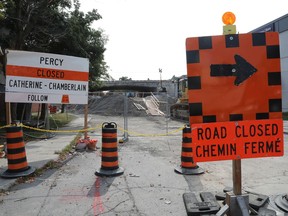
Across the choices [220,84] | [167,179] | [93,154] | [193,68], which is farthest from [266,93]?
[93,154]

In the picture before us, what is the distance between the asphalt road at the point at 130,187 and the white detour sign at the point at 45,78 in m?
2.28

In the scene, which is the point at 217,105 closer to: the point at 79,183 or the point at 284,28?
the point at 79,183

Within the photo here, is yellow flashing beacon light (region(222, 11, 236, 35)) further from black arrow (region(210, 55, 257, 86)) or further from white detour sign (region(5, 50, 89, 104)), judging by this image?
white detour sign (region(5, 50, 89, 104))

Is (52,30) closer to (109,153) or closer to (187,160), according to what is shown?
(109,153)

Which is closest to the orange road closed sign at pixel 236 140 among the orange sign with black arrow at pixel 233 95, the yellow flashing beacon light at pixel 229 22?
the orange sign with black arrow at pixel 233 95

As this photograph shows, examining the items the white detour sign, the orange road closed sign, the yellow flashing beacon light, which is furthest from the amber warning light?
the white detour sign

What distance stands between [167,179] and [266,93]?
3353 mm

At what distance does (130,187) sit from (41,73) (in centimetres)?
512

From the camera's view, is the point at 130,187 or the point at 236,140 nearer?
the point at 236,140

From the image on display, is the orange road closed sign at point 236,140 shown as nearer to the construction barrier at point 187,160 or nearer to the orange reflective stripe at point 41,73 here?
the construction barrier at point 187,160

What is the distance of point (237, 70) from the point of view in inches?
131

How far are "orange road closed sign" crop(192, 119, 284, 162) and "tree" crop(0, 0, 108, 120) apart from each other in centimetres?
1252

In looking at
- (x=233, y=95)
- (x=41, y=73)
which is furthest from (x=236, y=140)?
(x=41, y=73)

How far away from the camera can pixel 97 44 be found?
1948 centimetres
